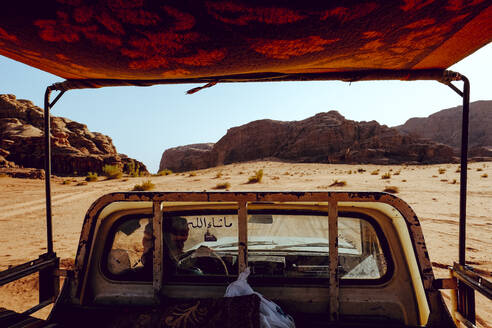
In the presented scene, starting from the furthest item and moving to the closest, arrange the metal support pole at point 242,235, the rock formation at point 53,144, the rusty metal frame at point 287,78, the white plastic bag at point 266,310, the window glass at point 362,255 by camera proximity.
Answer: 1. the rock formation at point 53,144
2. the rusty metal frame at point 287,78
3. the window glass at point 362,255
4. the metal support pole at point 242,235
5. the white plastic bag at point 266,310

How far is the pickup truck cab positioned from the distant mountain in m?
95.3

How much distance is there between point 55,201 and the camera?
12891 millimetres

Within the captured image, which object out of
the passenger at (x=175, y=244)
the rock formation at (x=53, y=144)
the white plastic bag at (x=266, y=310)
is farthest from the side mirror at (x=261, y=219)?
the rock formation at (x=53, y=144)

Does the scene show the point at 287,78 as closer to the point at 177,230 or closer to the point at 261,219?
the point at 261,219

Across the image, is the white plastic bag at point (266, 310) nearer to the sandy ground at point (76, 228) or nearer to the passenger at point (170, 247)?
the passenger at point (170, 247)

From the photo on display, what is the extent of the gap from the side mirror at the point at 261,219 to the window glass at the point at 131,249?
27.1 inches

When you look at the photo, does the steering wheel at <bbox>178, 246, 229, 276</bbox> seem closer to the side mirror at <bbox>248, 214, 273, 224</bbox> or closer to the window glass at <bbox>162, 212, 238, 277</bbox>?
the window glass at <bbox>162, 212, 238, 277</bbox>

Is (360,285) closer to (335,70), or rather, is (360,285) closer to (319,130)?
(335,70)

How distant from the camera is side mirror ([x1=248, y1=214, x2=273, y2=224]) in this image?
194cm

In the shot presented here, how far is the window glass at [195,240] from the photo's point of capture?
1938mm

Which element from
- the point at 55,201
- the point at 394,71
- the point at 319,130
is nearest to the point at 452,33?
the point at 394,71

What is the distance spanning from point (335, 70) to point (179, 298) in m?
2.18

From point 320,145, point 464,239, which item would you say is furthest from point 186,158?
point 464,239

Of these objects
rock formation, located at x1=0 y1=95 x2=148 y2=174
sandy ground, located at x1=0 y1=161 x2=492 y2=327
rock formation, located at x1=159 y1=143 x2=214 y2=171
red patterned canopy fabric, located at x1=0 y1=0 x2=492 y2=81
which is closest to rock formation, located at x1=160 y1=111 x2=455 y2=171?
rock formation, located at x1=159 y1=143 x2=214 y2=171
